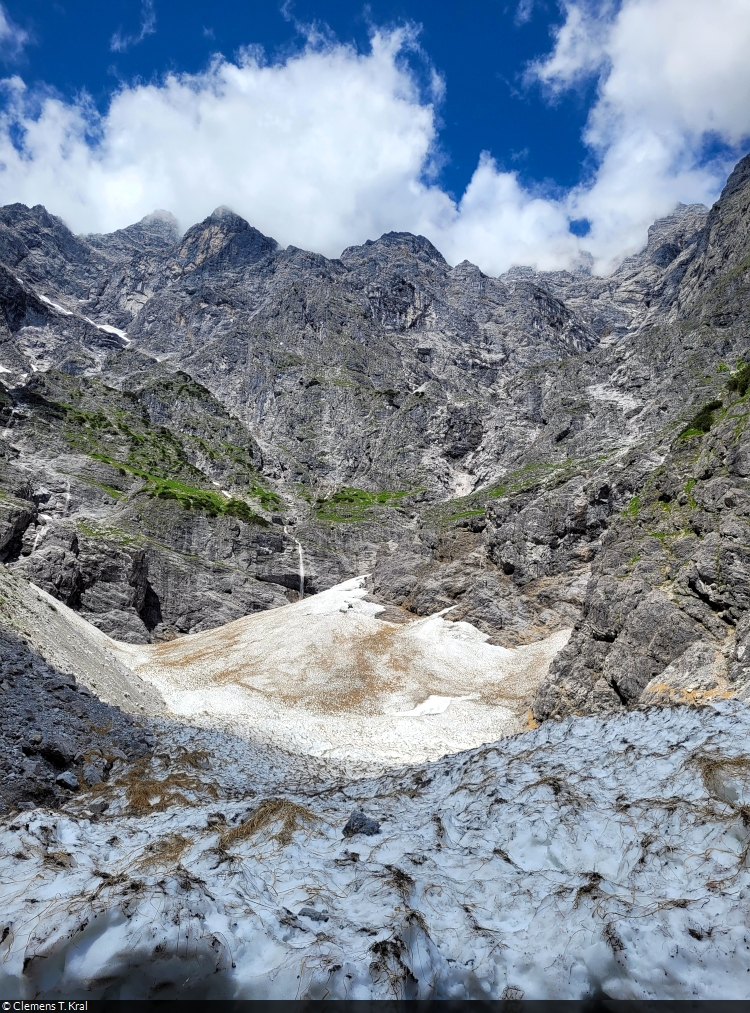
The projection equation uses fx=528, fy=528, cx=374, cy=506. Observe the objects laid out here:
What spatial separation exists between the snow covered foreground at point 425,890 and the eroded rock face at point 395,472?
12112mm

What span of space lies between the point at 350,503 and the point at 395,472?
19347mm

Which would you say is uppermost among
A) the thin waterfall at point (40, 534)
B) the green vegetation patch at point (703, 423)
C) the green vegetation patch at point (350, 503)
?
the green vegetation patch at point (350, 503)

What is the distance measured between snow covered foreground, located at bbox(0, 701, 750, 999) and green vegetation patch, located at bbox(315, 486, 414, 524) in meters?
91.5

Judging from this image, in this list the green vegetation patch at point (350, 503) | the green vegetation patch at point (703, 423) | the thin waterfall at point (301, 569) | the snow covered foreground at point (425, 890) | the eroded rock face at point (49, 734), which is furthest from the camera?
the green vegetation patch at point (350, 503)

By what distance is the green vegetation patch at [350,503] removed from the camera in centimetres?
10662

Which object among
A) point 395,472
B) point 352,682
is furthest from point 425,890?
point 395,472

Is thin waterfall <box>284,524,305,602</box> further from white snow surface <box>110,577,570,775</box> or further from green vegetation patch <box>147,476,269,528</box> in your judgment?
white snow surface <box>110,577,570,775</box>

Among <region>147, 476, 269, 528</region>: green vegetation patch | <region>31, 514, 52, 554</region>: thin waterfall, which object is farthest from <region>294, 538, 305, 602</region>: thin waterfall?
<region>31, 514, 52, 554</region>: thin waterfall

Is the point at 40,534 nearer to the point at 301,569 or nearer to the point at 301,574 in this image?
the point at 301,574

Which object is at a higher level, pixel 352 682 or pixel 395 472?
pixel 395 472

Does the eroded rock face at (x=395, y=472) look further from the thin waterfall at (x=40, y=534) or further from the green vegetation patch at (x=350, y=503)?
the green vegetation patch at (x=350, y=503)

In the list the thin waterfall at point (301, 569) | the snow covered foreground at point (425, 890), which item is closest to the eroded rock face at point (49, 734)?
the snow covered foreground at point (425, 890)

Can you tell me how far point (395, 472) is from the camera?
131 meters

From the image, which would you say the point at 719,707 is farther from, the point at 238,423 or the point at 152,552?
the point at 238,423
